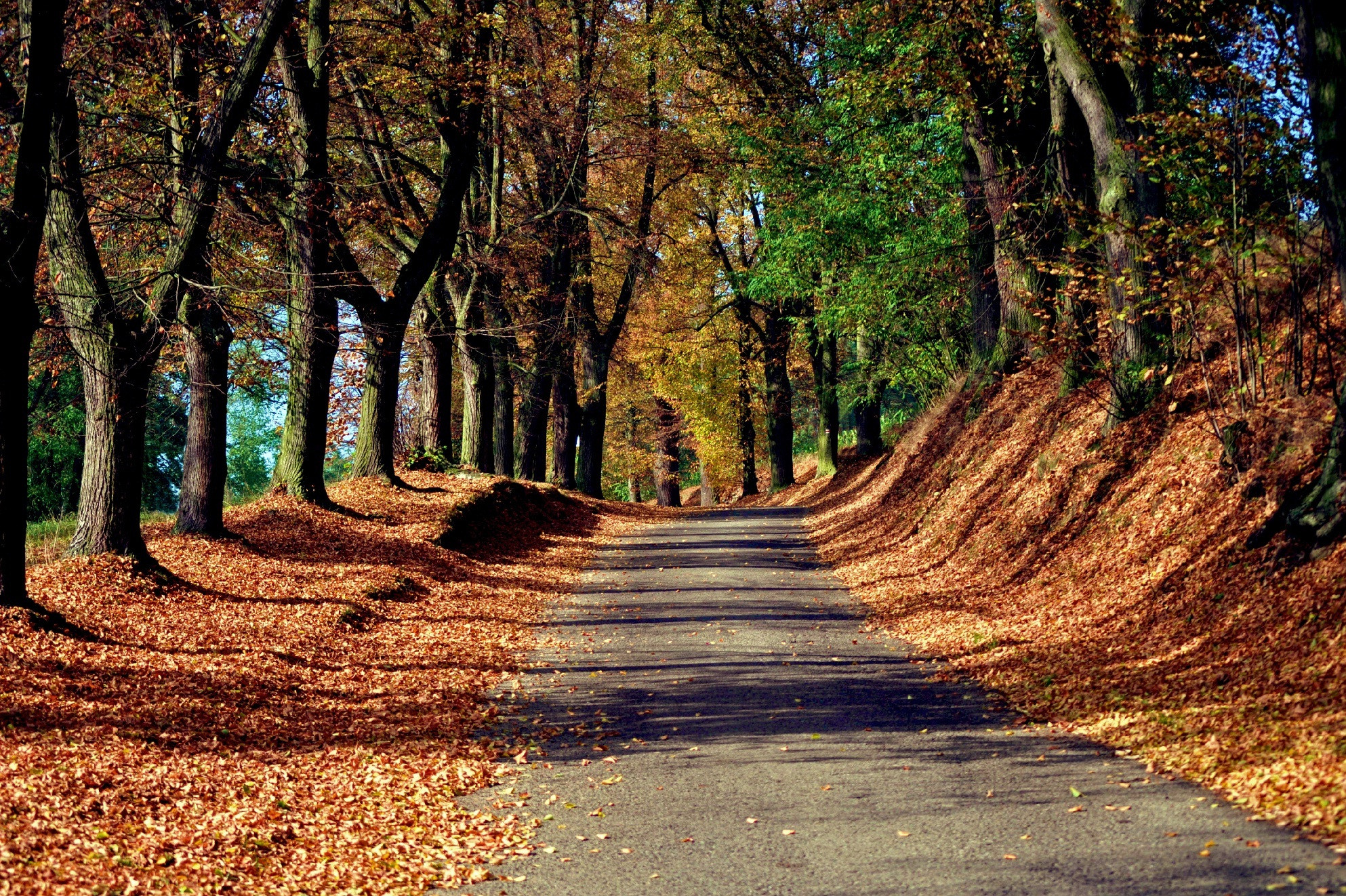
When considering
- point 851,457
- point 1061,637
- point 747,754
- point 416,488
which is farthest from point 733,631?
point 851,457

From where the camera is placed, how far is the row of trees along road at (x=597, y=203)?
33.7 ft

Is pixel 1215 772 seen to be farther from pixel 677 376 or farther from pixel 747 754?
pixel 677 376

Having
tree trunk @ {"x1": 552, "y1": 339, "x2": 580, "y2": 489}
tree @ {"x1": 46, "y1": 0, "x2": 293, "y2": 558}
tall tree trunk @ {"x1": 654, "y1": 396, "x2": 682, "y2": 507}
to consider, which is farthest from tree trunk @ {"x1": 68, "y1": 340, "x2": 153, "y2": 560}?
tall tree trunk @ {"x1": 654, "y1": 396, "x2": 682, "y2": 507}

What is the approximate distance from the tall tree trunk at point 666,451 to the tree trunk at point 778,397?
7433 millimetres

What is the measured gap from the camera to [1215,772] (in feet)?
20.6

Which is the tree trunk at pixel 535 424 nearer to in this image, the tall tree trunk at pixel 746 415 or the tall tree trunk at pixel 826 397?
the tall tree trunk at pixel 826 397

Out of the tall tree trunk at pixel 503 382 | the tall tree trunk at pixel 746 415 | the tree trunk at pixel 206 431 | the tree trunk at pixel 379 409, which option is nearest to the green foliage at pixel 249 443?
the tall tree trunk at pixel 746 415

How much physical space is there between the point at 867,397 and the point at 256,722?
86.6 feet

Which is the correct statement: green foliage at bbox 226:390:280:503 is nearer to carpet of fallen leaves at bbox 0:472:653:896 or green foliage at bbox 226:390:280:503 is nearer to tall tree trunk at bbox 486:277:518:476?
tall tree trunk at bbox 486:277:518:476

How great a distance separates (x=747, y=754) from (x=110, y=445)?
26.7ft

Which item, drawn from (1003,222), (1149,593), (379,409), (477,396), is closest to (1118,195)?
(1149,593)

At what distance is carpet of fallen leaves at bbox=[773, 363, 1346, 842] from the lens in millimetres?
6672

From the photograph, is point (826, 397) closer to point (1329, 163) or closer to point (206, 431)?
point (206, 431)

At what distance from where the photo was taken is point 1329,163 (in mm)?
8914
